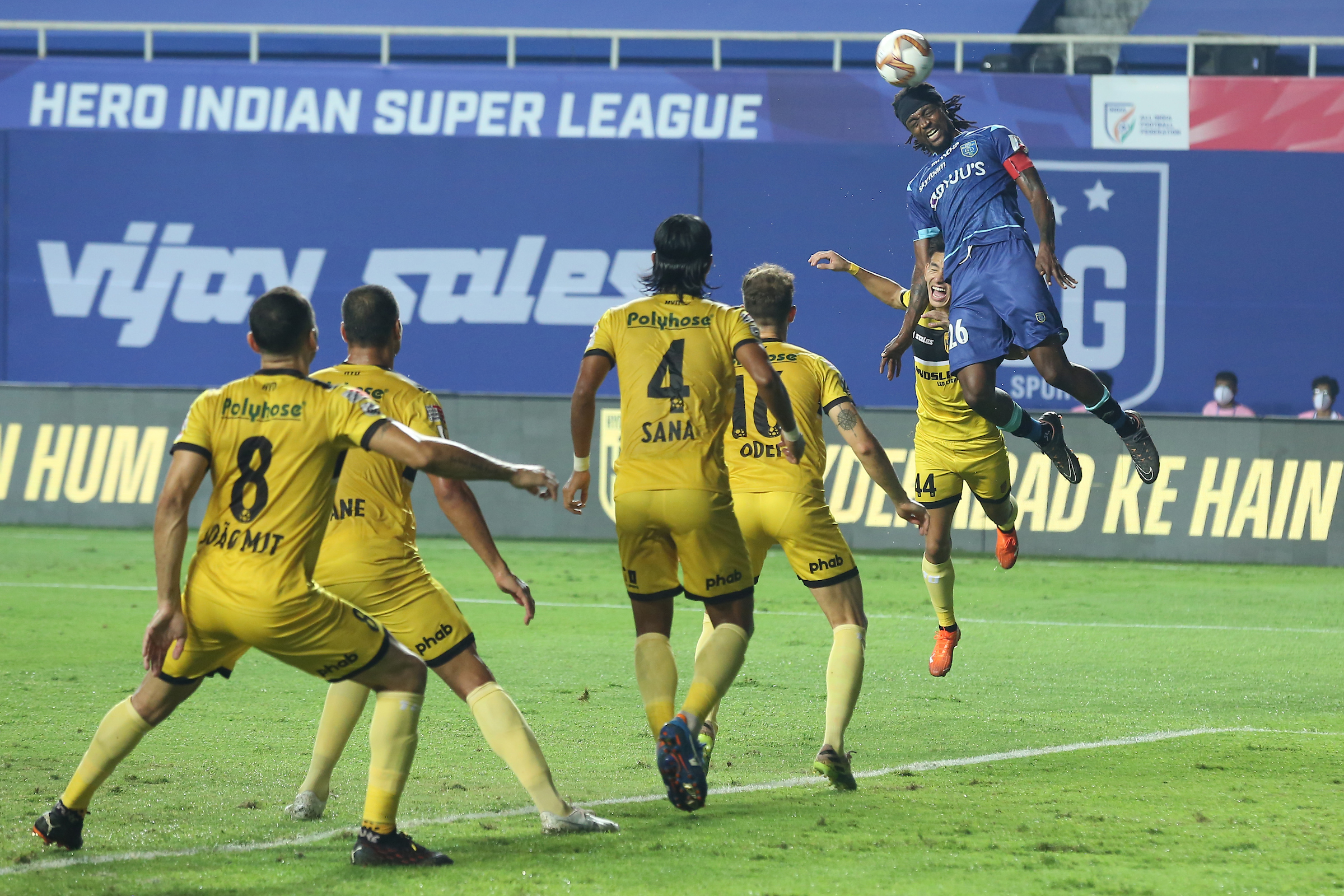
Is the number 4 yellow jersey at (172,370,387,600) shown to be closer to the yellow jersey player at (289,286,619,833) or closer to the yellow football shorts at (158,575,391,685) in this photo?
the yellow football shorts at (158,575,391,685)

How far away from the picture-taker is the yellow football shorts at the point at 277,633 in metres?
5.03

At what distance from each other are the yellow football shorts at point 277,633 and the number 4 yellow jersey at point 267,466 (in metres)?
0.05

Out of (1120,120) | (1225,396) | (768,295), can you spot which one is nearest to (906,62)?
(768,295)

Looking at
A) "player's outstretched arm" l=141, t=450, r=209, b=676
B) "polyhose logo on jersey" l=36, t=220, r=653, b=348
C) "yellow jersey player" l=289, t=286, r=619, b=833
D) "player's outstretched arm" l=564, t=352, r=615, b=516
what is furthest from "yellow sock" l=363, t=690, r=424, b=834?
"polyhose logo on jersey" l=36, t=220, r=653, b=348

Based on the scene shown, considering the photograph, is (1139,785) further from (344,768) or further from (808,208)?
(808,208)

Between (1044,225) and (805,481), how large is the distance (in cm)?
241

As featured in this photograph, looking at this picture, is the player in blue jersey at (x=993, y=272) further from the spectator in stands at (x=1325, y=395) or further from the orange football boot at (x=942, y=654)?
the spectator in stands at (x=1325, y=395)

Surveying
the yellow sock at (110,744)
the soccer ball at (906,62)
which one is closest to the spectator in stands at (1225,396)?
the soccer ball at (906,62)

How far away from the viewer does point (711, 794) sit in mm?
6637

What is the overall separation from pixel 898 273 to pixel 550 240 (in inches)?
201

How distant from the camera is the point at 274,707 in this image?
870 centimetres

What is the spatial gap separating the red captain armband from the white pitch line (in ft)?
17.0

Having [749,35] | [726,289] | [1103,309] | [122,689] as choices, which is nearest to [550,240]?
[726,289]

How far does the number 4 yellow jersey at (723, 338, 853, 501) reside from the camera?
23.0 feet
